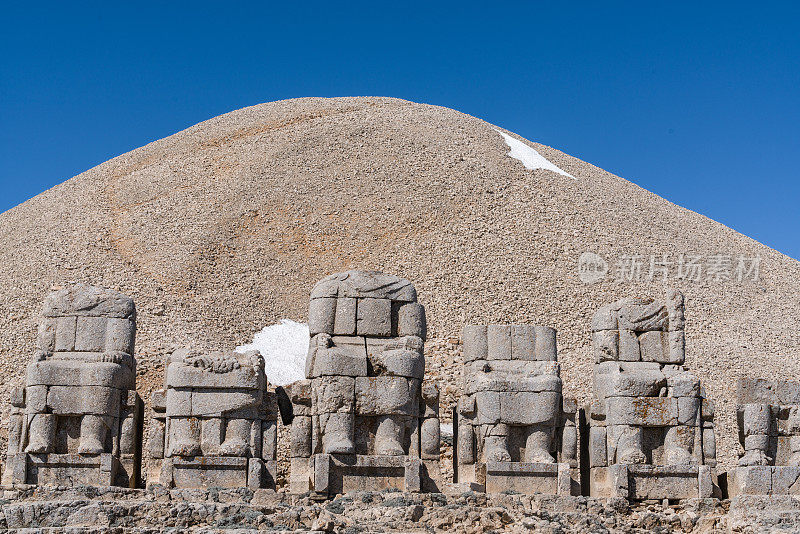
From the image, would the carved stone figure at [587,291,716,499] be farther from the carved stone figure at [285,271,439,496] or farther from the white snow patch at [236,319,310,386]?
the white snow patch at [236,319,310,386]

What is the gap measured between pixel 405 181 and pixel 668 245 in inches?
555

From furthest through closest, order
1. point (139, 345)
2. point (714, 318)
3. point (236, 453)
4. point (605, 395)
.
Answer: point (714, 318), point (139, 345), point (605, 395), point (236, 453)

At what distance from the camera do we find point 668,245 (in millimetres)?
58031

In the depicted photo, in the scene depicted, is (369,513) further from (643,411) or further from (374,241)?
(374,241)

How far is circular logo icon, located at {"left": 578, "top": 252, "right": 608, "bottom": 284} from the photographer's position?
176 ft

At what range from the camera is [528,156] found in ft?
223

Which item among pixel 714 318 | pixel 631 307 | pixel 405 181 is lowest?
pixel 631 307

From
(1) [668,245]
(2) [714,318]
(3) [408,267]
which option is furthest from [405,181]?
(2) [714,318]

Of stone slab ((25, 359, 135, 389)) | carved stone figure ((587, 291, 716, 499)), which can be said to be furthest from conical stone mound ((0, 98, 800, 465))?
stone slab ((25, 359, 135, 389))

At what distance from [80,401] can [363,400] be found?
4.20m

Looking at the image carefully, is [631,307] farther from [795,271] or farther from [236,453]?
[795,271]

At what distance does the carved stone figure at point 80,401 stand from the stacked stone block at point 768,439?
9281 millimetres

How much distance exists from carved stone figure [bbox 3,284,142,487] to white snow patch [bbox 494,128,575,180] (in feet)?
160

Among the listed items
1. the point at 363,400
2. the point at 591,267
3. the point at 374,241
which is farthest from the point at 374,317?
the point at 374,241
